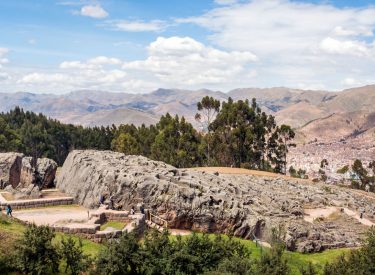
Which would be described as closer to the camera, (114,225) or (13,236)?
(13,236)

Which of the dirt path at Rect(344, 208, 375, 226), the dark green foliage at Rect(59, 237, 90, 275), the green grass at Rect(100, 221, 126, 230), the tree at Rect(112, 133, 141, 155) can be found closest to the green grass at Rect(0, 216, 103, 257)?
the dark green foliage at Rect(59, 237, 90, 275)

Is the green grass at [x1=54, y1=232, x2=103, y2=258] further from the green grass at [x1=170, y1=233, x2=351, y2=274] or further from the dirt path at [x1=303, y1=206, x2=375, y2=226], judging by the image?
the dirt path at [x1=303, y1=206, x2=375, y2=226]

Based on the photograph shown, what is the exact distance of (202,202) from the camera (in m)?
41.5

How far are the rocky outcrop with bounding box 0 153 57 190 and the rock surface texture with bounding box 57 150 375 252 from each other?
8.56 feet

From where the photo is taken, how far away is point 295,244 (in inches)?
1631

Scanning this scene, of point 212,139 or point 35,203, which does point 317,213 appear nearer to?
point 35,203

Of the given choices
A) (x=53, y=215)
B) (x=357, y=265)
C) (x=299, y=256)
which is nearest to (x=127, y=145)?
(x=53, y=215)

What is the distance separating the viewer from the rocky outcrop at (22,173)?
5699cm

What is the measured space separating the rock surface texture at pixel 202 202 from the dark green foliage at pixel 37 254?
1710cm

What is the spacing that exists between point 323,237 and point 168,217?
1705cm

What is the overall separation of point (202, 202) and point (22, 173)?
2888 centimetres

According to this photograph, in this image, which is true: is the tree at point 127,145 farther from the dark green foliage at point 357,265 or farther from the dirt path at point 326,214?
the dark green foliage at point 357,265

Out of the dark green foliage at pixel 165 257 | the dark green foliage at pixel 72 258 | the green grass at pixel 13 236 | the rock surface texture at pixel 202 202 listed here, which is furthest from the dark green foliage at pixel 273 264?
the rock surface texture at pixel 202 202

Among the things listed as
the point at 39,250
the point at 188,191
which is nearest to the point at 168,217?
the point at 188,191
